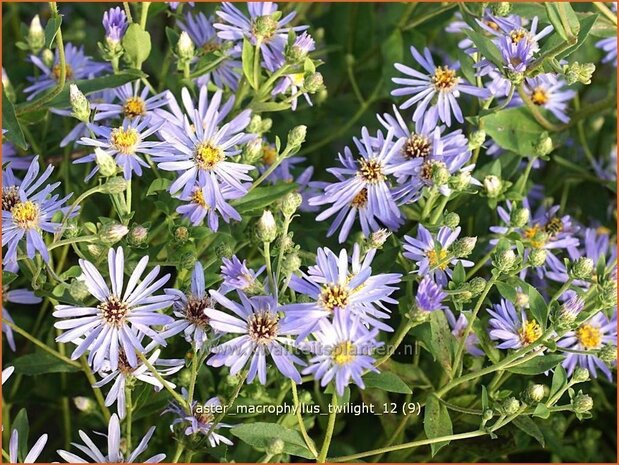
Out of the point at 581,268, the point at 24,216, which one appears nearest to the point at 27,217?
the point at 24,216

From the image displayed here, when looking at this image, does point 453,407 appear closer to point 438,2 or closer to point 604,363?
point 604,363

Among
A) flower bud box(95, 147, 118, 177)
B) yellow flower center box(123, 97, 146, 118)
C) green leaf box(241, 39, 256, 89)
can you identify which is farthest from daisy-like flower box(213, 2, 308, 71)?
flower bud box(95, 147, 118, 177)

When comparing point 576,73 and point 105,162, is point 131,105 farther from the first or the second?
point 576,73

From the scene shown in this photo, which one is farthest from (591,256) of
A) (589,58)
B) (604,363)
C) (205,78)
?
(205,78)

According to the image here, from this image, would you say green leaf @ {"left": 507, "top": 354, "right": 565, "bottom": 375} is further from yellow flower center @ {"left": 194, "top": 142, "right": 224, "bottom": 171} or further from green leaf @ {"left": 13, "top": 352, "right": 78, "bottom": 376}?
green leaf @ {"left": 13, "top": 352, "right": 78, "bottom": 376}

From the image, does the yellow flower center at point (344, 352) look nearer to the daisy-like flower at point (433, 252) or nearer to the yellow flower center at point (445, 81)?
the daisy-like flower at point (433, 252)

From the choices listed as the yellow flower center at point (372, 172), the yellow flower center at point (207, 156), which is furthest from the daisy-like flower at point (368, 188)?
the yellow flower center at point (207, 156)
